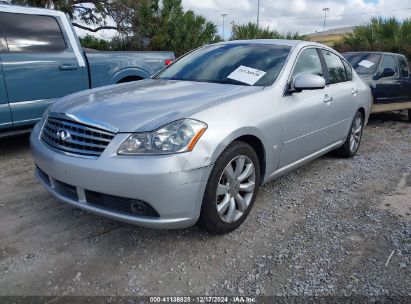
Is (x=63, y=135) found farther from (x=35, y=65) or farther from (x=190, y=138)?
(x=35, y=65)

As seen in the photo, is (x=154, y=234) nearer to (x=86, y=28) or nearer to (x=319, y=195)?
(x=319, y=195)

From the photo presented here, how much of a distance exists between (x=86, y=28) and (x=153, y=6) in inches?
153

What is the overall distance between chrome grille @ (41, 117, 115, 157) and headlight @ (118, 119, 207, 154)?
16 centimetres

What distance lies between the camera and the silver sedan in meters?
2.59

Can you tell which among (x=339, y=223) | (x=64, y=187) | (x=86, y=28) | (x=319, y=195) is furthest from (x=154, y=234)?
(x=86, y=28)

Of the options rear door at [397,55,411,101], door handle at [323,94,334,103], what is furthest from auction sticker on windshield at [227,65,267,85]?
rear door at [397,55,411,101]

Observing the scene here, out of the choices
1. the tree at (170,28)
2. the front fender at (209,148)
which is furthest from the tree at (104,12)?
the front fender at (209,148)

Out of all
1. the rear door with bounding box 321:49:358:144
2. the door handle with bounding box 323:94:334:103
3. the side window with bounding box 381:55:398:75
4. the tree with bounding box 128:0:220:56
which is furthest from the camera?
the tree with bounding box 128:0:220:56

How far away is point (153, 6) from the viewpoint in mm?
16641

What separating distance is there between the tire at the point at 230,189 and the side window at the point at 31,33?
339cm

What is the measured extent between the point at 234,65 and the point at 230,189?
55.6 inches

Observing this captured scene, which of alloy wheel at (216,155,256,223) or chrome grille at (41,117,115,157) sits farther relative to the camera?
alloy wheel at (216,155,256,223)

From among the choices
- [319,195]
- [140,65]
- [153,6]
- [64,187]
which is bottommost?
[319,195]

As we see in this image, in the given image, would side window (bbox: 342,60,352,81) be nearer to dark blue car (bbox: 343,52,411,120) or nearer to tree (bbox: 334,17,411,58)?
dark blue car (bbox: 343,52,411,120)
